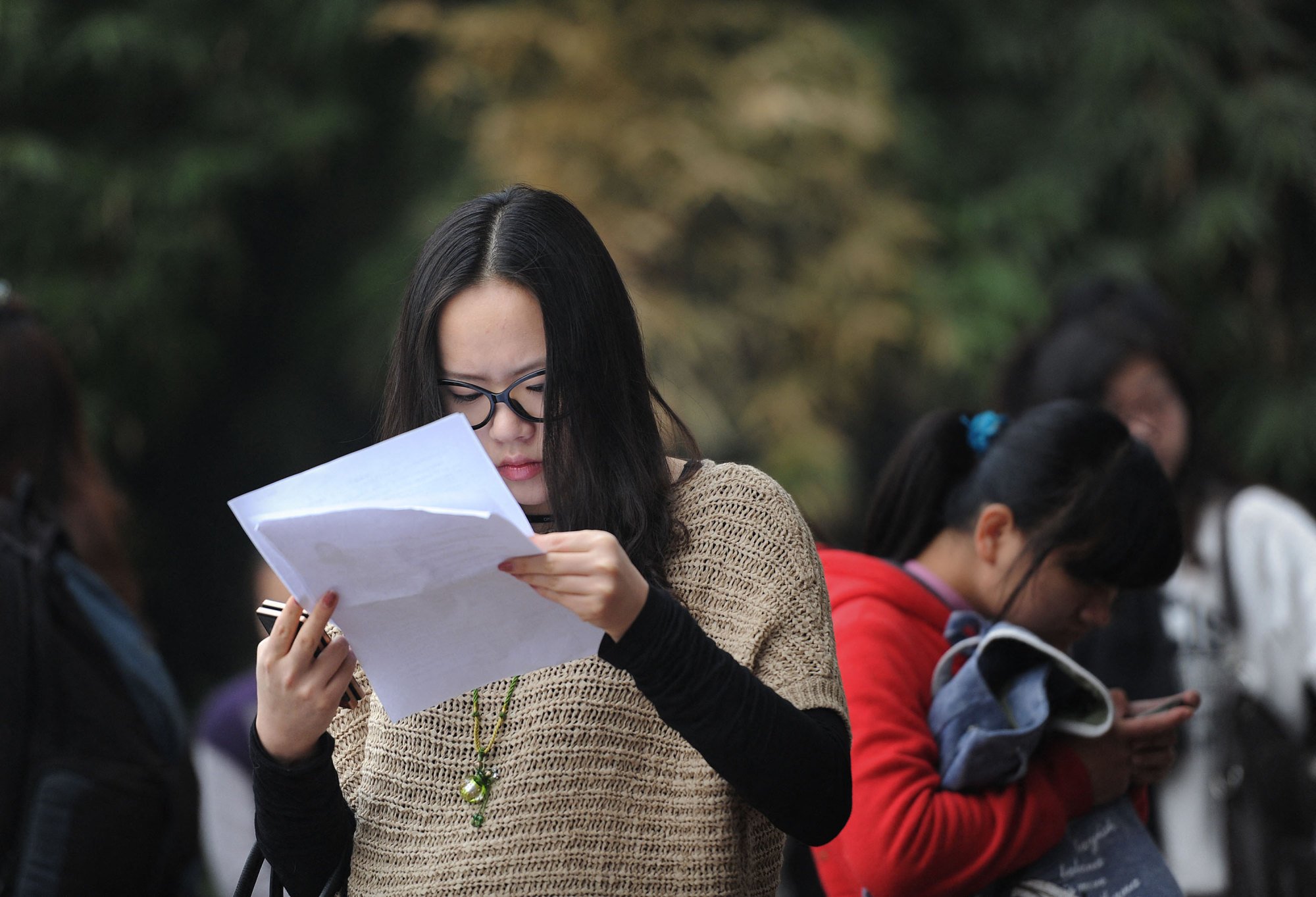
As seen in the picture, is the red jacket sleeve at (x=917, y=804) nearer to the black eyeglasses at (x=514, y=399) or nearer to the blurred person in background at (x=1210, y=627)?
the black eyeglasses at (x=514, y=399)

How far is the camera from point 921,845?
58.3 inches

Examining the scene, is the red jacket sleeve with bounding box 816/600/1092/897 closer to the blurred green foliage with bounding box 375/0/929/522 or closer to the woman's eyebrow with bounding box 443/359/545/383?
the woman's eyebrow with bounding box 443/359/545/383

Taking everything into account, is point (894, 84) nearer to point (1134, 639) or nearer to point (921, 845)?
point (1134, 639)

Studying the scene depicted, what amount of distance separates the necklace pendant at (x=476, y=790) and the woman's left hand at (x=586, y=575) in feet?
1.07

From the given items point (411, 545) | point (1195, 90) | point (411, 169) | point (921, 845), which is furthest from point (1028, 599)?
point (411, 169)

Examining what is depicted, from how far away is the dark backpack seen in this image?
1.87 m

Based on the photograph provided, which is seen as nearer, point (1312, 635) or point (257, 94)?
point (1312, 635)

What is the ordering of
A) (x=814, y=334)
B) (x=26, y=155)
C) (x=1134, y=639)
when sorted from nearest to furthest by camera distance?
(x=1134, y=639), (x=26, y=155), (x=814, y=334)

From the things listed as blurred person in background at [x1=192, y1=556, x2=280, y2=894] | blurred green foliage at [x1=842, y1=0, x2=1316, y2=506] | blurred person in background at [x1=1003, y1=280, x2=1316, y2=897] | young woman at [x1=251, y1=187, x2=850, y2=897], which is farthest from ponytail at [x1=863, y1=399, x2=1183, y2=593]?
blurred green foliage at [x1=842, y1=0, x2=1316, y2=506]

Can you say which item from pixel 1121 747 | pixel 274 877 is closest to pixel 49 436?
pixel 274 877

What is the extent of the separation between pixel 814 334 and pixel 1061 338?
1762mm

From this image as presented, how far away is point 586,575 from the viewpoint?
1.06m

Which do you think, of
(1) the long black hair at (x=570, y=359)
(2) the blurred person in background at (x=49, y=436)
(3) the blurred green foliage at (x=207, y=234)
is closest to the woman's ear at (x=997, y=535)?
(1) the long black hair at (x=570, y=359)

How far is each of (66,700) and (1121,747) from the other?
161cm
